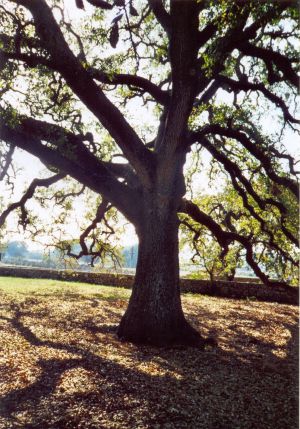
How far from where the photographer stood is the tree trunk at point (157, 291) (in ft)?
27.9

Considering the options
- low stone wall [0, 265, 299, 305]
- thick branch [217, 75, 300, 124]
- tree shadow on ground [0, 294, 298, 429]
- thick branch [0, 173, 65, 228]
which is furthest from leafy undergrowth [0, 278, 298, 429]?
low stone wall [0, 265, 299, 305]

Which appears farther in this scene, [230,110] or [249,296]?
[249,296]

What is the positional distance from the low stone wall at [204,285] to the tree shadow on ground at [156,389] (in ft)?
35.2

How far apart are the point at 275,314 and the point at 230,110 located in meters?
8.87

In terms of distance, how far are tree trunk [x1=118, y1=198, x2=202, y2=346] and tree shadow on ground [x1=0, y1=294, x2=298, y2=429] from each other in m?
0.46

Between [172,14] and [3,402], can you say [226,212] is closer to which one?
[172,14]

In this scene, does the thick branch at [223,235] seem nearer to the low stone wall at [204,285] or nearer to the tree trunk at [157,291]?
the tree trunk at [157,291]

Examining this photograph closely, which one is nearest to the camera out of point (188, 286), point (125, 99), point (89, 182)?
point (89, 182)

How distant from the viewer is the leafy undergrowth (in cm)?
465

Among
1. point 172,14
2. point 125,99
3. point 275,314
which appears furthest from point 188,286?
point 172,14

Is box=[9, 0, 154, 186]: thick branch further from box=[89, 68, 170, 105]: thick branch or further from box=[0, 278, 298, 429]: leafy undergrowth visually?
box=[0, 278, 298, 429]: leafy undergrowth

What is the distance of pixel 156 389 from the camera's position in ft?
18.3

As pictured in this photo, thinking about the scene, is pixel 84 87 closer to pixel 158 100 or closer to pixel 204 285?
pixel 158 100

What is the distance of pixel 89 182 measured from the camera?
30.0 ft
